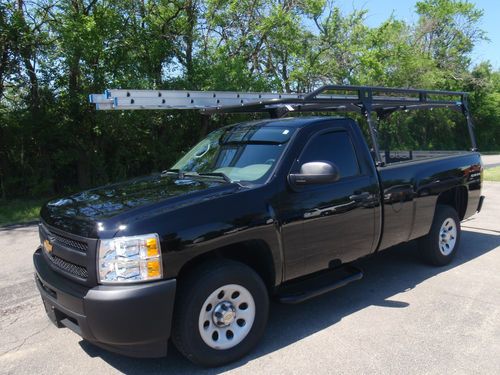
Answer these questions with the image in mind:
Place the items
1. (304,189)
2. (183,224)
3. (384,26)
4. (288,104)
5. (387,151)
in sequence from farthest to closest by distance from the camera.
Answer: (384,26) → (387,151) → (288,104) → (304,189) → (183,224)

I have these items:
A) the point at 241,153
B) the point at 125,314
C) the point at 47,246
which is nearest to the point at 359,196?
the point at 241,153

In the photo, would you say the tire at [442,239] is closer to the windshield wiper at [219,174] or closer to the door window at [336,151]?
the door window at [336,151]

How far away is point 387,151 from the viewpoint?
7.02 metres

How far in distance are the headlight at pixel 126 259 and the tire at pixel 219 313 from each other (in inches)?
14.5

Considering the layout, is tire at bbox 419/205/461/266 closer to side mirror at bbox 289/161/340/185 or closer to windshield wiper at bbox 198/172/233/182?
side mirror at bbox 289/161/340/185

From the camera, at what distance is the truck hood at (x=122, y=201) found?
130 inches

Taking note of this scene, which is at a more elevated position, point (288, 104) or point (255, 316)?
point (288, 104)

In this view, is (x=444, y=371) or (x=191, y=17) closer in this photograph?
(x=444, y=371)

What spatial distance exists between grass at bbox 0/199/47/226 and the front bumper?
27.3ft

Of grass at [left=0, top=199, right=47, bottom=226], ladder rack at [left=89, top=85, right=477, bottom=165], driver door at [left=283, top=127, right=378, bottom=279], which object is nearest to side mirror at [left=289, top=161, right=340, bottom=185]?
driver door at [left=283, top=127, right=378, bottom=279]

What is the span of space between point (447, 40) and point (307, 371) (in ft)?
142

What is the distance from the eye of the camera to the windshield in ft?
13.6

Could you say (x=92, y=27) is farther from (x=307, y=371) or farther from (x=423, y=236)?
(x=307, y=371)

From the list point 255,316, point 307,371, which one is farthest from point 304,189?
point 307,371
